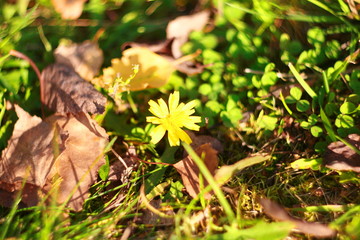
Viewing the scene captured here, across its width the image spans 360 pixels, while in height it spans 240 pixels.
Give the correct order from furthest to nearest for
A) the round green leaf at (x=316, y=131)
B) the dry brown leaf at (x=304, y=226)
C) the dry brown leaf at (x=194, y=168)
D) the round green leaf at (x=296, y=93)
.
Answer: the round green leaf at (x=296, y=93) → the round green leaf at (x=316, y=131) → the dry brown leaf at (x=194, y=168) → the dry brown leaf at (x=304, y=226)

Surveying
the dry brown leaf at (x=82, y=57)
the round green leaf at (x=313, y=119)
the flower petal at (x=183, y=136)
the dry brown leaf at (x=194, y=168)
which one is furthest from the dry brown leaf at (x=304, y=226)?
the dry brown leaf at (x=82, y=57)

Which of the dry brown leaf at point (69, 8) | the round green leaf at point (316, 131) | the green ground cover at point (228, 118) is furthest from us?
the dry brown leaf at point (69, 8)

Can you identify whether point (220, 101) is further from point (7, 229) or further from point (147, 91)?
point (7, 229)

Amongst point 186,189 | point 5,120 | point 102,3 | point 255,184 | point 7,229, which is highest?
point 102,3

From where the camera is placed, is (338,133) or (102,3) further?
(102,3)

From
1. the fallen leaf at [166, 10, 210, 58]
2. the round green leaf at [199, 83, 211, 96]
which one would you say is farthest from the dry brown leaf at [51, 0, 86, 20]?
the round green leaf at [199, 83, 211, 96]

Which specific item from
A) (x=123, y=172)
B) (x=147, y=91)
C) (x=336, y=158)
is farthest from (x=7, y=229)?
(x=336, y=158)

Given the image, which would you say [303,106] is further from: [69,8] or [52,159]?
[69,8]

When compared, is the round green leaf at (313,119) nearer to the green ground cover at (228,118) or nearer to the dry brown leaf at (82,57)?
the green ground cover at (228,118)
